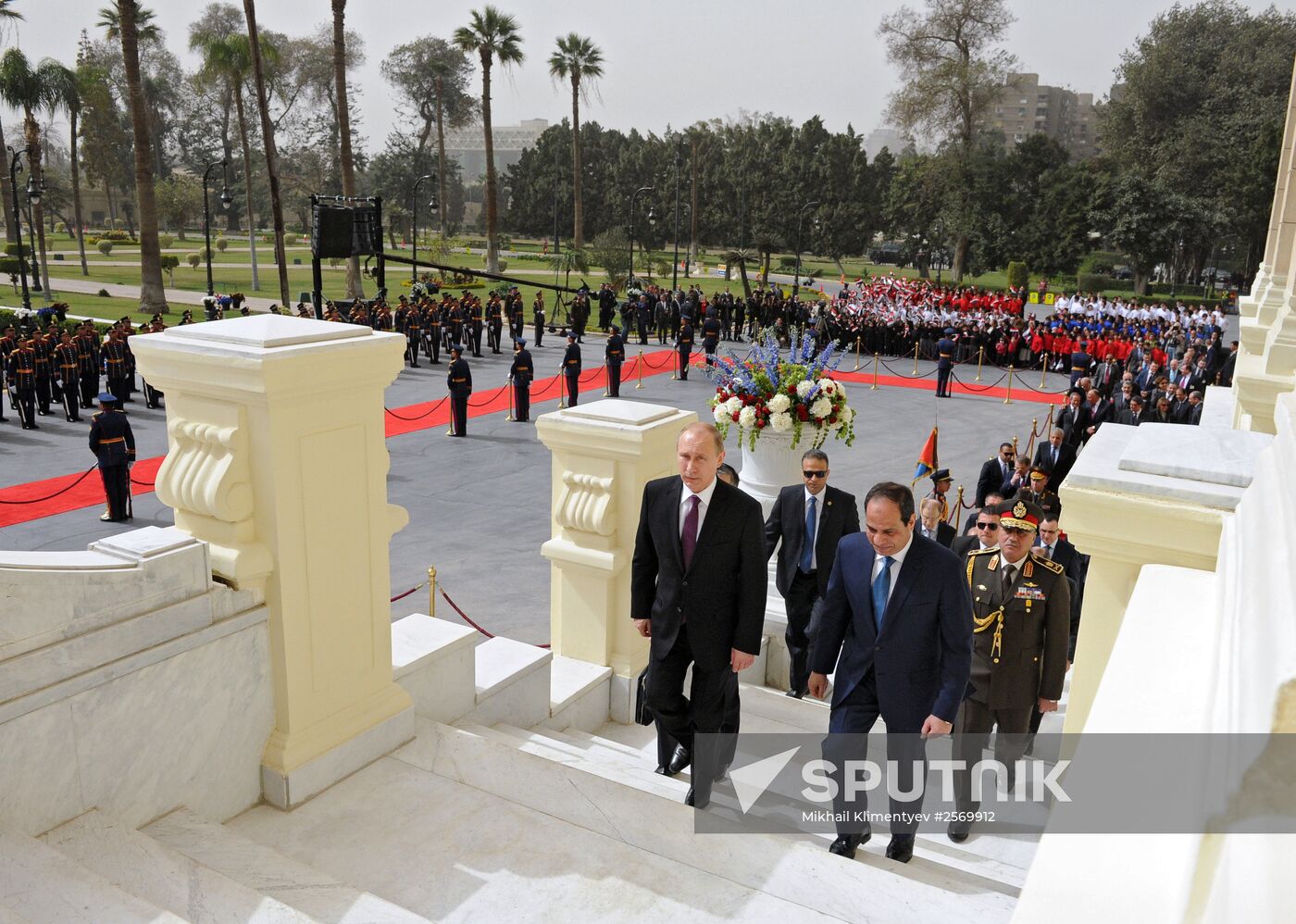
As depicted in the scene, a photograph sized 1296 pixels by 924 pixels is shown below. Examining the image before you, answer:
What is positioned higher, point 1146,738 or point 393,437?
point 1146,738

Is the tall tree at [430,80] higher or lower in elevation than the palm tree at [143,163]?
higher

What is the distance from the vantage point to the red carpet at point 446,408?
12.0 meters

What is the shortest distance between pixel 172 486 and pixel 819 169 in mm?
70024

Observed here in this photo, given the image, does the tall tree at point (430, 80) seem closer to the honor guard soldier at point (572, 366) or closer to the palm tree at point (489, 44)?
the palm tree at point (489, 44)

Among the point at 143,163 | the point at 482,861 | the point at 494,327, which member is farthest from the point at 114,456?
the point at 143,163

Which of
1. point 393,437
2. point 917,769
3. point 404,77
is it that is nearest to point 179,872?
point 917,769

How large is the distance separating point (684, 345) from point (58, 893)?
67.1ft

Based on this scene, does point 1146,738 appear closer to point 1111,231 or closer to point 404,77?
point 1111,231

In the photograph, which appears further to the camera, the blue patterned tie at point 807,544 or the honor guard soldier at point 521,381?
the honor guard soldier at point 521,381

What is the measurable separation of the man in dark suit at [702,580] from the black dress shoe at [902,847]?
2.69 ft

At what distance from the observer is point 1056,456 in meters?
12.2

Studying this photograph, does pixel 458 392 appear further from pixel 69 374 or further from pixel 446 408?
pixel 69 374

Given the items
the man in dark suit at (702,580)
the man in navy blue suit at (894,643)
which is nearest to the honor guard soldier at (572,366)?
the man in dark suit at (702,580)

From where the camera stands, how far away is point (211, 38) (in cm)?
3922
